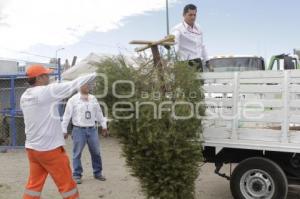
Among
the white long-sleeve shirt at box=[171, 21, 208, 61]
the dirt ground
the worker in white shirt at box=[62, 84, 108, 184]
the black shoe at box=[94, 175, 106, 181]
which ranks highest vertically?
the white long-sleeve shirt at box=[171, 21, 208, 61]

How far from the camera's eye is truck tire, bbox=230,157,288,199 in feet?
20.5

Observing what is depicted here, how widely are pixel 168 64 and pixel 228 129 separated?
1.36 meters

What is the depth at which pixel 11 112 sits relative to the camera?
13.1 m

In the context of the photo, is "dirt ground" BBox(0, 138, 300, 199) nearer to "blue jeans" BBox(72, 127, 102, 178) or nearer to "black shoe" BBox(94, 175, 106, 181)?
"black shoe" BBox(94, 175, 106, 181)

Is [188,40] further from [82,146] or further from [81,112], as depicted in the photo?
[82,146]

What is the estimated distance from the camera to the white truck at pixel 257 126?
6.04 metres

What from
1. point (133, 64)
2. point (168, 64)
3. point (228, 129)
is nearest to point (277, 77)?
point (228, 129)

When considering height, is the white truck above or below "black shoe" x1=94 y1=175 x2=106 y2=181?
above

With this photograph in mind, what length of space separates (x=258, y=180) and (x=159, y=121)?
73.0 inches

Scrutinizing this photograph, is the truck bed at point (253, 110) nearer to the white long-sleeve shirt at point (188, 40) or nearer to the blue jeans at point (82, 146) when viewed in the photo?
the white long-sleeve shirt at point (188, 40)

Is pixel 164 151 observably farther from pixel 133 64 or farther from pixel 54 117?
pixel 54 117

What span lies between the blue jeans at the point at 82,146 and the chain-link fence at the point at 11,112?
4653mm

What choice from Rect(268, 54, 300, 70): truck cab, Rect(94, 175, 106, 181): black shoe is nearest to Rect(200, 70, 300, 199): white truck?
Rect(94, 175, 106, 181): black shoe

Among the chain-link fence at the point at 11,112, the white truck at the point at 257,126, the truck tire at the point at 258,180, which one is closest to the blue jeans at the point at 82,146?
the white truck at the point at 257,126
